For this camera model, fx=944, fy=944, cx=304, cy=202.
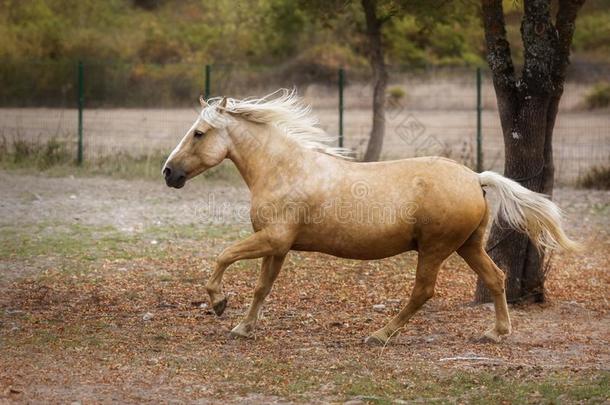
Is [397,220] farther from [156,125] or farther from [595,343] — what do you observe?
[156,125]

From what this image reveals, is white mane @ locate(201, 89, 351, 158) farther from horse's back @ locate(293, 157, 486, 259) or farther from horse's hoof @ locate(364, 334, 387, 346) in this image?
horse's hoof @ locate(364, 334, 387, 346)

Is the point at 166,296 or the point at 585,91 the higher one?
the point at 585,91

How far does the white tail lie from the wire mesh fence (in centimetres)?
939

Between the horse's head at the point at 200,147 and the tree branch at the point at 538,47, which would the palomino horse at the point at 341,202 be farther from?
the tree branch at the point at 538,47

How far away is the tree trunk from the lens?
17.8 m

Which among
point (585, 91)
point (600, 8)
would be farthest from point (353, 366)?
point (600, 8)

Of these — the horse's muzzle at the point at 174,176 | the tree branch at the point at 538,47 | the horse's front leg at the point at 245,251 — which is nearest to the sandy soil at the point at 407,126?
the tree branch at the point at 538,47

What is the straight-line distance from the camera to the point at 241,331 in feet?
25.6

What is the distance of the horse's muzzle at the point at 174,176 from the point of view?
307 inches

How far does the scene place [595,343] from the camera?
7.64 metres

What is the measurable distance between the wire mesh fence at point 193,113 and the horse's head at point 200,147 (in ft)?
32.5

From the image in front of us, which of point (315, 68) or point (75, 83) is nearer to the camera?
point (75, 83)

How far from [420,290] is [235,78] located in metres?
15.4

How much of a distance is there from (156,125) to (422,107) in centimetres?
731
